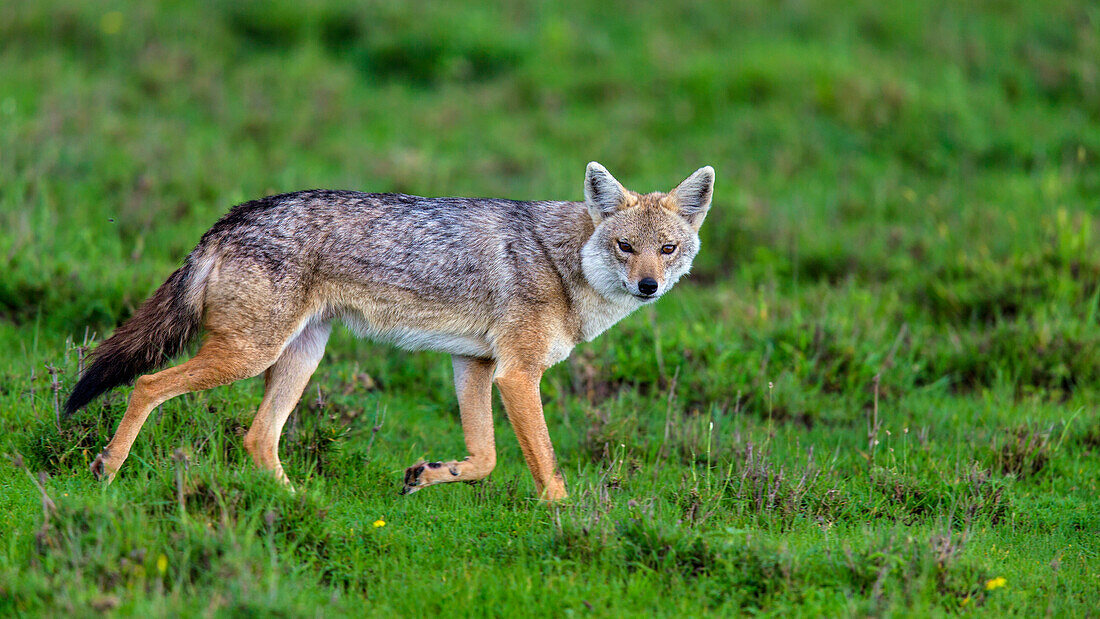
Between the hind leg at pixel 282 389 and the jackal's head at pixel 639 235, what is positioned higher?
the jackal's head at pixel 639 235

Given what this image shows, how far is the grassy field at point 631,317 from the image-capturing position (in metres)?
4.72

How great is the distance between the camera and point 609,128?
41.0ft

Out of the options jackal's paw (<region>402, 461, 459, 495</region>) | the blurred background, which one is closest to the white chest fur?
jackal's paw (<region>402, 461, 459, 495</region>)

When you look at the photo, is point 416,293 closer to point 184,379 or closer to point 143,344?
point 184,379

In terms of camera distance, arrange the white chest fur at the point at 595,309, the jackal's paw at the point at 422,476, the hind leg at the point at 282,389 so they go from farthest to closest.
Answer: the white chest fur at the point at 595,309 < the hind leg at the point at 282,389 < the jackal's paw at the point at 422,476

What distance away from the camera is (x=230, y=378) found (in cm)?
555

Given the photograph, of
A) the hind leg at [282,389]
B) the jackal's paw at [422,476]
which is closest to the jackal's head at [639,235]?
the jackal's paw at [422,476]

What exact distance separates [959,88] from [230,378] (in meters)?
10.3

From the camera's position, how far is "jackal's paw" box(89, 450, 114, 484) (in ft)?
17.5

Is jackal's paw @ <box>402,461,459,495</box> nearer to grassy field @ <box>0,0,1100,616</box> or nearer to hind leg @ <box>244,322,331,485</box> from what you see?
grassy field @ <box>0,0,1100,616</box>

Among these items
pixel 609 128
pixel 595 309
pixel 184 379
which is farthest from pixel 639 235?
pixel 609 128

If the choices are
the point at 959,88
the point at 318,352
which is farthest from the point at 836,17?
the point at 318,352

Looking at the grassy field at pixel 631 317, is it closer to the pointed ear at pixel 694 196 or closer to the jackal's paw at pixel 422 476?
the jackal's paw at pixel 422 476

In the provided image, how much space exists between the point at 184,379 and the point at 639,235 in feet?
9.16
